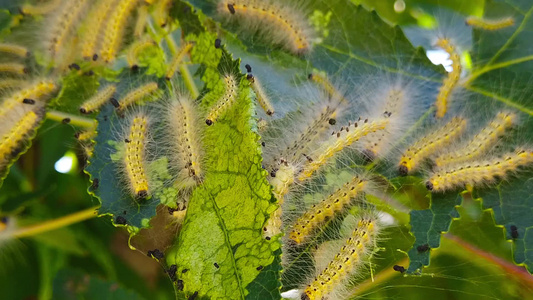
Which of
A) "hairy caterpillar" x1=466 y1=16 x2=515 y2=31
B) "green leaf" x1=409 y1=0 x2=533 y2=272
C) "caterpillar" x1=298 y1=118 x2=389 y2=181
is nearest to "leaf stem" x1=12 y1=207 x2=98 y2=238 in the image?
"caterpillar" x1=298 y1=118 x2=389 y2=181

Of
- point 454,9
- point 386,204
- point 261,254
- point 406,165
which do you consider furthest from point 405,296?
point 454,9

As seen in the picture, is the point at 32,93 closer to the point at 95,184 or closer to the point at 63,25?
the point at 63,25

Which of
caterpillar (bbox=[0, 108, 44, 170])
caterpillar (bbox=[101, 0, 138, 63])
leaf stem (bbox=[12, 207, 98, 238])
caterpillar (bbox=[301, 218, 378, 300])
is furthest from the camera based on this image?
caterpillar (bbox=[101, 0, 138, 63])

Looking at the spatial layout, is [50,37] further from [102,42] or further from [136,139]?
[136,139]

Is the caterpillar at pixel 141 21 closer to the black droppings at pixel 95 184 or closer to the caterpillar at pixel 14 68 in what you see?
the caterpillar at pixel 14 68

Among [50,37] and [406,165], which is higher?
[406,165]

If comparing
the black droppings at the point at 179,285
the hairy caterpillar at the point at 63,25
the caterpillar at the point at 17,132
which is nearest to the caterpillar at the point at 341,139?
the black droppings at the point at 179,285

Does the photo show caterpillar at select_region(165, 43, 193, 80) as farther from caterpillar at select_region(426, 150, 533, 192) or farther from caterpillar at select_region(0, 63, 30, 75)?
caterpillar at select_region(426, 150, 533, 192)
